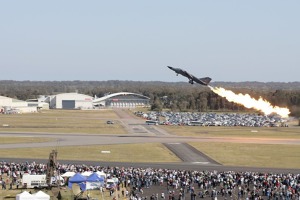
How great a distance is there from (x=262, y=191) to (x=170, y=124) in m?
90.6

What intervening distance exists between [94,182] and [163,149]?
106ft

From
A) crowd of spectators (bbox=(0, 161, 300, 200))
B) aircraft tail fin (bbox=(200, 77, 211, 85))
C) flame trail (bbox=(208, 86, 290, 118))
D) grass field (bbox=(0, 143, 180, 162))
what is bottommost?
crowd of spectators (bbox=(0, 161, 300, 200))

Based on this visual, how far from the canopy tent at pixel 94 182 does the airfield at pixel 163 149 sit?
14.7m

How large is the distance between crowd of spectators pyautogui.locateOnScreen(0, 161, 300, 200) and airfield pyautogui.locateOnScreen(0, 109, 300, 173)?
7865mm

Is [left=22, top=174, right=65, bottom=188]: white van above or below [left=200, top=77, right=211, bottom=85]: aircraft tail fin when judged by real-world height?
below

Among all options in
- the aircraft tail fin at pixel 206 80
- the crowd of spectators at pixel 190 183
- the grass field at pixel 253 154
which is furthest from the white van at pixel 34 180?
the aircraft tail fin at pixel 206 80

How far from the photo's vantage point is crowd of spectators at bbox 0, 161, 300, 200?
47.2 m

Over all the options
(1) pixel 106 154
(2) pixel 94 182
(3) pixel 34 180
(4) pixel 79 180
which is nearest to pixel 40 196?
(4) pixel 79 180

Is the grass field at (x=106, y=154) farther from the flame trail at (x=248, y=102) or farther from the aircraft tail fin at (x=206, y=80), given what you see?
the flame trail at (x=248, y=102)

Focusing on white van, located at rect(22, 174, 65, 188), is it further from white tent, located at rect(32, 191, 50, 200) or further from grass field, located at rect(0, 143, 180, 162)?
grass field, located at rect(0, 143, 180, 162)

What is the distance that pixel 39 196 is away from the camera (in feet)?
131

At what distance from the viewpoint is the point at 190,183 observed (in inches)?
2050

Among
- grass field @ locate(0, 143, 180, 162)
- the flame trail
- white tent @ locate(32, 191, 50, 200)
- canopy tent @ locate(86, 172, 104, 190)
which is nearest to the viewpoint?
white tent @ locate(32, 191, 50, 200)
